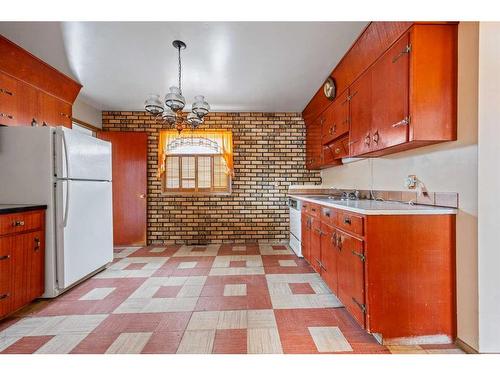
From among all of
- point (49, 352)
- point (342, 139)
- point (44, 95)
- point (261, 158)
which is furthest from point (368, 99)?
point (44, 95)

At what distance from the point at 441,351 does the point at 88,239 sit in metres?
3.27

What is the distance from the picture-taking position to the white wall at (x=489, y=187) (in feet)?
5.02

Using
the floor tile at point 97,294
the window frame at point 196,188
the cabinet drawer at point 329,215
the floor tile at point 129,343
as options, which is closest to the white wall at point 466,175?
the cabinet drawer at point 329,215

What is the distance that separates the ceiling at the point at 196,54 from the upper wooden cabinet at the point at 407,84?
0.37 metres

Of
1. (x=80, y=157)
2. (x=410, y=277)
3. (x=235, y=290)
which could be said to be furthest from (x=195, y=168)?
(x=410, y=277)

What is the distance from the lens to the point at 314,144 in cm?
435

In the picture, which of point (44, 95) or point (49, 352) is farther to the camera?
point (44, 95)

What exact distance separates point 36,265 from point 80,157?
1.10 meters

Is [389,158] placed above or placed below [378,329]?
above

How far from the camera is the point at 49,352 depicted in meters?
1.74

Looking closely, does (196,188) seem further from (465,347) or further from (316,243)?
(465,347)

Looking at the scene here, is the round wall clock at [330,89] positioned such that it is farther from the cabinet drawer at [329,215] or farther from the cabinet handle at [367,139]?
the cabinet drawer at [329,215]
